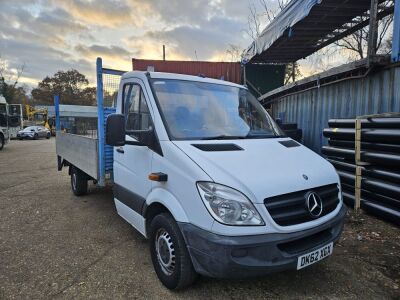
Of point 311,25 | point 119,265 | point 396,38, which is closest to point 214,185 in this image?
point 119,265

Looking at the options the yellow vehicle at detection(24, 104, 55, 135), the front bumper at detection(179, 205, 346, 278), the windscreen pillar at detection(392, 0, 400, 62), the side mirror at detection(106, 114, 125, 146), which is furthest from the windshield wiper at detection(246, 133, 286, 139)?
the yellow vehicle at detection(24, 104, 55, 135)

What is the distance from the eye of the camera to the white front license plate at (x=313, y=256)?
2.62m

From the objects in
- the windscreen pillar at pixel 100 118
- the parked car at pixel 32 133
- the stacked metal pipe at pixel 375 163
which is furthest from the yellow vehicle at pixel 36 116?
the stacked metal pipe at pixel 375 163

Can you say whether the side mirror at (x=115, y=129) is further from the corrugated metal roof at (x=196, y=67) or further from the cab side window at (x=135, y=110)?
the corrugated metal roof at (x=196, y=67)

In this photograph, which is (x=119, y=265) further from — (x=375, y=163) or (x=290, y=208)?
(x=375, y=163)

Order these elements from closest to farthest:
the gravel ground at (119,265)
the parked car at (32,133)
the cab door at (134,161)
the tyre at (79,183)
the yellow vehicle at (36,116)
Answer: the gravel ground at (119,265) → the cab door at (134,161) → the tyre at (79,183) → the parked car at (32,133) → the yellow vehicle at (36,116)

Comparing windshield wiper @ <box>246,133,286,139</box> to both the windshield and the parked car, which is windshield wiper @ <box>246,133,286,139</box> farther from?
the parked car

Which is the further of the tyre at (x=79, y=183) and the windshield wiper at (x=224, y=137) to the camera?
the tyre at (x=79, y=183)

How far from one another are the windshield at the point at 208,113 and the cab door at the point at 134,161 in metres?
0.24

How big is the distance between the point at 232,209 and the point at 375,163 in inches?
141

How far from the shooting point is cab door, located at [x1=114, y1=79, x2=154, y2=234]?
3389 mm

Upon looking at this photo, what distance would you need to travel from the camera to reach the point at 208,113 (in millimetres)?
3533

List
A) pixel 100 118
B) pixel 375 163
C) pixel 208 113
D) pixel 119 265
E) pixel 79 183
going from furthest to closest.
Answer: pixel 79 183, pixel 375 163, pixel 100 118, pixel 119 265, pixel 208 113

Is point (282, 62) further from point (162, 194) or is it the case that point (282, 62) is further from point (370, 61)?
point (162, 194)
